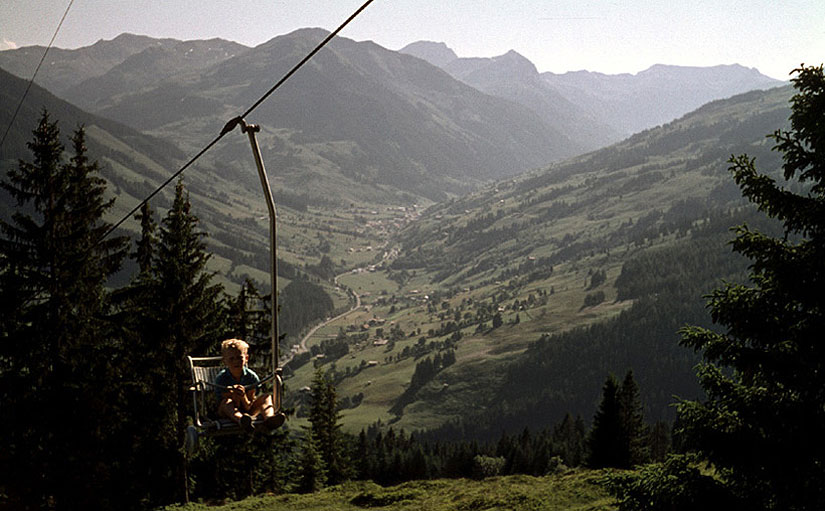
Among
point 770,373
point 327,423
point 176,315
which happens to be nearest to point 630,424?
point 327,423

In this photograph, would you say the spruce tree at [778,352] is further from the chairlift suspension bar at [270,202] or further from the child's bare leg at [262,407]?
the child's bare leg at [262,407]

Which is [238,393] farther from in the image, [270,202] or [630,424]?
[630,424]

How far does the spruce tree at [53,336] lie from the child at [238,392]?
54.6 ft

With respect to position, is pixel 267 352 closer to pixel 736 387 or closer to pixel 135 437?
pixel 135 437

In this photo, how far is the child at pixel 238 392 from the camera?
13984mm

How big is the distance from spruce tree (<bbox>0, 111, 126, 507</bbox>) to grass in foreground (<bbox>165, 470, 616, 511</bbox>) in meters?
6.29

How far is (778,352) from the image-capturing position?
13.2 m

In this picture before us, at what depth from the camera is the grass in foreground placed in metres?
30.6

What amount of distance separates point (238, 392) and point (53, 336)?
62.5 feet

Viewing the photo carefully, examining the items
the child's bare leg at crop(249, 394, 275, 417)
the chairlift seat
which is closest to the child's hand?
the child's bare leg at crop(249, 394, 275, 417)

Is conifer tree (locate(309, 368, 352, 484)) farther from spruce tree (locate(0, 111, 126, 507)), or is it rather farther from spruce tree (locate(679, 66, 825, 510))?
spruce tree (locate(679, 66, 825, 510))

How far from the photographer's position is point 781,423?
42.1 ft

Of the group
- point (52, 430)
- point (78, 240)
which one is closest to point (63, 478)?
point (52, 430)

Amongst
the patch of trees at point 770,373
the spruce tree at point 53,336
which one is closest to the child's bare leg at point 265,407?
the patch of trees at point 770,373
